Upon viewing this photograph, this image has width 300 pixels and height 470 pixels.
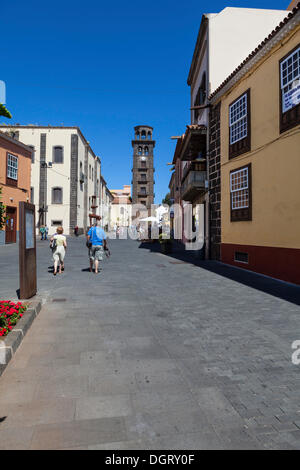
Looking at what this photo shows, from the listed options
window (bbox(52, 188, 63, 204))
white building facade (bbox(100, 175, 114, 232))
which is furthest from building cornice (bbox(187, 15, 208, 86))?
white building facade (bbox(100, 175, 114, 232))

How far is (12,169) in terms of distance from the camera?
2402 cm

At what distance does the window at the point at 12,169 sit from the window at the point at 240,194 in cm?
1785

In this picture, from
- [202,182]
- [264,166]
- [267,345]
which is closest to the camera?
[267,345]

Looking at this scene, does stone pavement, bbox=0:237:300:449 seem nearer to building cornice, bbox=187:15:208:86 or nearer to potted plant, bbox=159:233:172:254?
potted plant, bbox=159:233:172:254

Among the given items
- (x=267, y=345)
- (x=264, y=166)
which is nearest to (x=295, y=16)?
(x=264, y=166)

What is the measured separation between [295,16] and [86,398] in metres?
10.3

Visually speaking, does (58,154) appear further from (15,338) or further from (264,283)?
(15,338)

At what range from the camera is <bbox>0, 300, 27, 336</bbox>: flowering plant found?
13.4 feet

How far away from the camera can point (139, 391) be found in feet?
9.16

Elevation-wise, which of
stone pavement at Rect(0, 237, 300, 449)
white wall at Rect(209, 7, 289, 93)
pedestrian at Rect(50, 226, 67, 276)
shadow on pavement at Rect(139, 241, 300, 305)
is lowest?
stone pavement at Rect(0, 237, 300, 449)

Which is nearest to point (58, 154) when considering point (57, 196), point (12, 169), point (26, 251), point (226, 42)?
point (57, 196)

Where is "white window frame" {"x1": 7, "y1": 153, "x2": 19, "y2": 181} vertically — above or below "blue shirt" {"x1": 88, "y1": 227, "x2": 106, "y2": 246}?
above

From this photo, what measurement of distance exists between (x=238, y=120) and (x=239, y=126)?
228 mm
